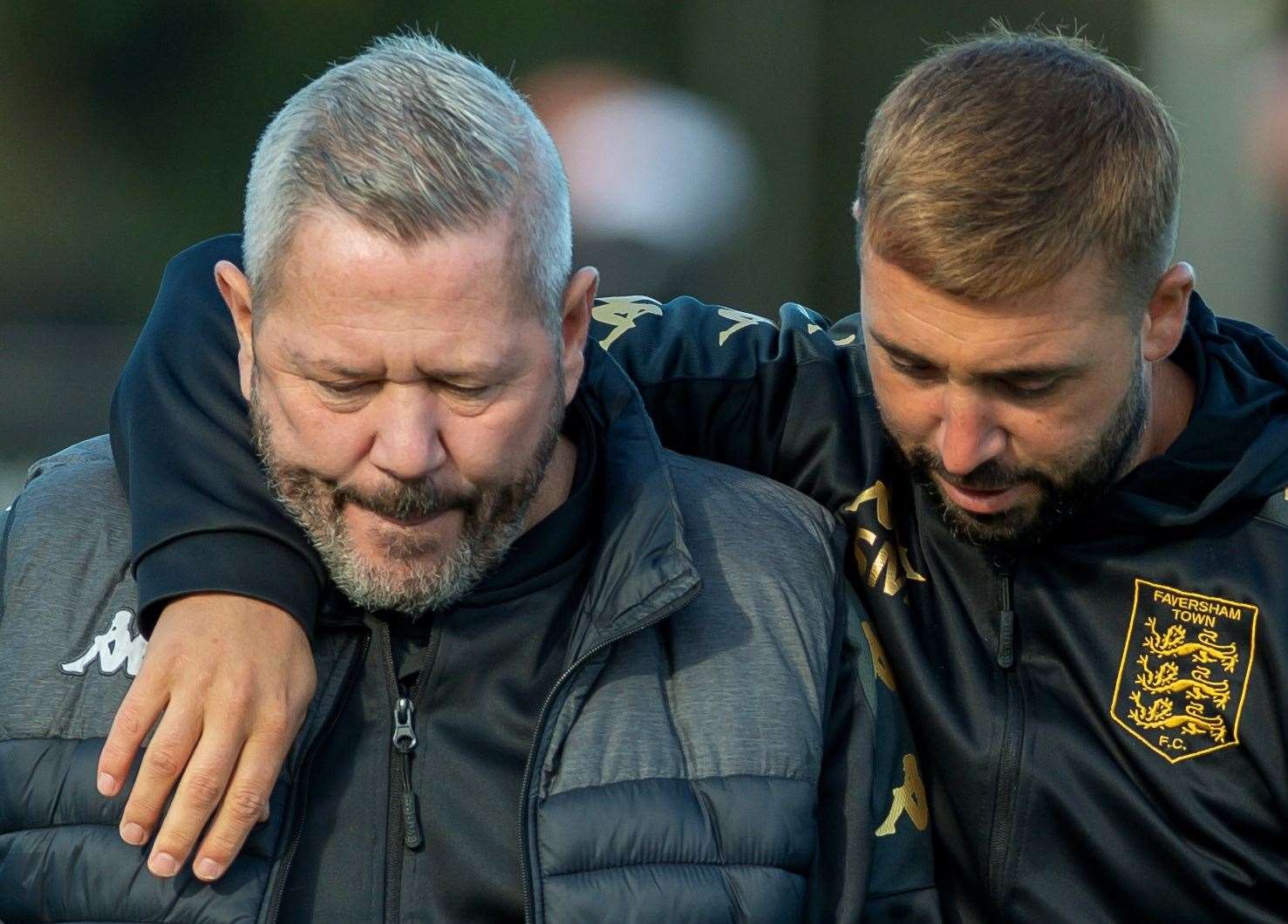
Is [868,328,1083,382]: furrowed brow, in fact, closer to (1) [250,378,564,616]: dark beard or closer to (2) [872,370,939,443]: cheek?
(2) [872,370,939,443]: cheek

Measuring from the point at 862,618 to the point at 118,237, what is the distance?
5.20 meters

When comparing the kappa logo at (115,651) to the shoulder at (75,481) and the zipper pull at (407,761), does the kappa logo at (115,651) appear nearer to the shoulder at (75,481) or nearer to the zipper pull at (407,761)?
the shoulder at (75,481)

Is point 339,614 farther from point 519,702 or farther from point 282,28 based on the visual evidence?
point 282,28

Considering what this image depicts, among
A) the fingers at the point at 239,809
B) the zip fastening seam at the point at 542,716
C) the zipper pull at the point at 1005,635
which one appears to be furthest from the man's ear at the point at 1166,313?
the fingers at the point at 239,809

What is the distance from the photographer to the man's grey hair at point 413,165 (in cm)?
219

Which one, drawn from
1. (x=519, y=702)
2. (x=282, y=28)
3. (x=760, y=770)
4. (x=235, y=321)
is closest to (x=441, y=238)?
(x=235, y=321)

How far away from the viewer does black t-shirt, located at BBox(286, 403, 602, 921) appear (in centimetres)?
228

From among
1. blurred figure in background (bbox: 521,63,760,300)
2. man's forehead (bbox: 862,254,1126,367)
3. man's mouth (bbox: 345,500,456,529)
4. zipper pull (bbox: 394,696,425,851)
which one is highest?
man's forehead (bbox: 862,254,1126,367)

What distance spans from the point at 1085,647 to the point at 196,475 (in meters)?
1.25

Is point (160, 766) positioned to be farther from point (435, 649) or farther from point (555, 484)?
point (555, 484)

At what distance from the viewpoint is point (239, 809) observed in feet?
6.87

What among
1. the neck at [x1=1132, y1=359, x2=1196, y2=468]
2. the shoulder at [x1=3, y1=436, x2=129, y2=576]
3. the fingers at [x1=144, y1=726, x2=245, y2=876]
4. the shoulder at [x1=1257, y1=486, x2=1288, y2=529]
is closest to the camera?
the fingers at [x1=144, y1=726, x2=245, y2=876]

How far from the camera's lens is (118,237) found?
23.2 ft

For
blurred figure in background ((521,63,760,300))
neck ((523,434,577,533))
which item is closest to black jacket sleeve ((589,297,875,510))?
neck ((523,434,577,533))
